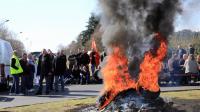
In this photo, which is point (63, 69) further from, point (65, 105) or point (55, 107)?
point (55, 107)

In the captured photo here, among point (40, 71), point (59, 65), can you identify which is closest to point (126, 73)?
point (40, 71)

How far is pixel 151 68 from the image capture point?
49.0 ft

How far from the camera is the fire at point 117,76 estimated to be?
15000 mm

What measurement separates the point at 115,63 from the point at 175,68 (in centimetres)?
1055

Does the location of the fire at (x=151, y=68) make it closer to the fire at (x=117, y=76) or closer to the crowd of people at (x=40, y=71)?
the fire at (x=117, y=76)

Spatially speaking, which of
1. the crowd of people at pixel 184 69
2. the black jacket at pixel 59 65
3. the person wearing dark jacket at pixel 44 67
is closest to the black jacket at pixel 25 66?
the person wearing dark jacket at pixel 44 67

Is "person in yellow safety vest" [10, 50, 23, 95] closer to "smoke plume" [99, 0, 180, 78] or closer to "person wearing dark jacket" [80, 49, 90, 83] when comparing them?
"person wearing dark jacket" [80, 49, 90, 83]

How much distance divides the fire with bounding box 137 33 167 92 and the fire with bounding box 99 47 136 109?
1.17 feet

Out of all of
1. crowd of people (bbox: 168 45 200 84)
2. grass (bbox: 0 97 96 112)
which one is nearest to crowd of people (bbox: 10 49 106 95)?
grass (bbox: 0 97 96 112)

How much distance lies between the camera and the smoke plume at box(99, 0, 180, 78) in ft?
48.2

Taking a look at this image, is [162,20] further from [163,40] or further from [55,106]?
[55,106]

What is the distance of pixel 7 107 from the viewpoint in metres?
17.5

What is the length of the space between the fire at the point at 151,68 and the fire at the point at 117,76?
356 mm

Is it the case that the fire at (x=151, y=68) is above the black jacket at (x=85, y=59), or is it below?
below
